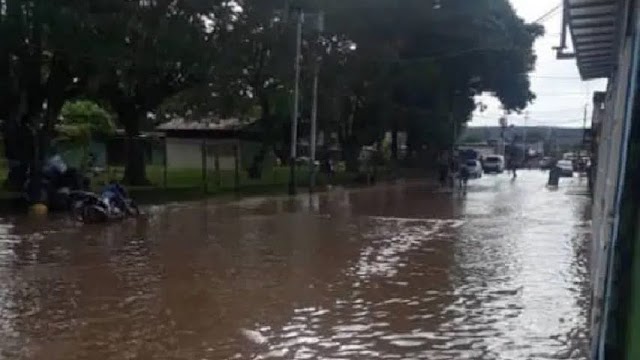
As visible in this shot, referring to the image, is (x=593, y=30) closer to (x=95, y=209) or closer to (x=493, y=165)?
(x=95, y=209)

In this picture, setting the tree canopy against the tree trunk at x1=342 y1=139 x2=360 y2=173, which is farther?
the tree trunk at x1=342 y1=139 x2=360 y2=173

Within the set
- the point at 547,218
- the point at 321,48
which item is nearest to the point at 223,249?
the point at 547,218

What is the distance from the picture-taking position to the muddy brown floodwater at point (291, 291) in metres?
7.33

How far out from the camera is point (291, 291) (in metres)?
10.1

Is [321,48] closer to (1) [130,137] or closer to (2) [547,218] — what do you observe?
(1) [130,137]

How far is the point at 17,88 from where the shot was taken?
2548 cm

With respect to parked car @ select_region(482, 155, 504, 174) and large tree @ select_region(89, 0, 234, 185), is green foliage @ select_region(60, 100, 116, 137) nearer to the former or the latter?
large tree @ select_region(89, 0, 234, 185)

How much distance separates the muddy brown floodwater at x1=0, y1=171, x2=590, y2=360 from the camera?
7.33 meters

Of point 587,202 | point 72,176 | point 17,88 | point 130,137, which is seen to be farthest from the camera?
point 130,137

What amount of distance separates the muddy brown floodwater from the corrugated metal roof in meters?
3.04

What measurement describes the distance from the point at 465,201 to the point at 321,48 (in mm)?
13061

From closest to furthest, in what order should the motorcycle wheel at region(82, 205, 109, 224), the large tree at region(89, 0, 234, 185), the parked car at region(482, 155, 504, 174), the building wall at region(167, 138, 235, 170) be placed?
the motorcycle wheel at region(82, 205, 109, 224) < the large tree at region(89, 0, 234, 185) < the building wall at region(167, 138, 235, 170) < the parked car at region(482, 155, 504, 174)

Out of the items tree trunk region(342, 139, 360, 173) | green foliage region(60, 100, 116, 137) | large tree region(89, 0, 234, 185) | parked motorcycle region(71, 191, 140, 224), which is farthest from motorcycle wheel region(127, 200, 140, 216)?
tree trunk region(342, 139, 360, 173)

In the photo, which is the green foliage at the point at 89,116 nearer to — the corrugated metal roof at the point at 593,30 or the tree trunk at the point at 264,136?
the tree trunk at the point at 264,136
